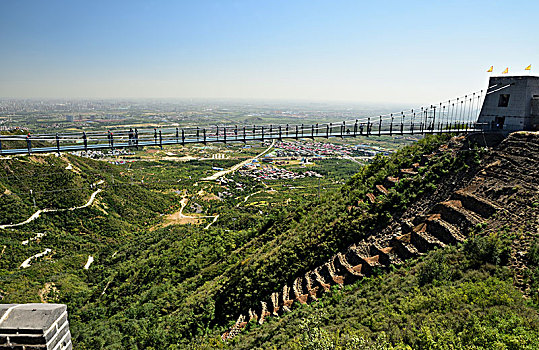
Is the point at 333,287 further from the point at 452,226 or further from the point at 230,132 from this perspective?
the point at 230,132

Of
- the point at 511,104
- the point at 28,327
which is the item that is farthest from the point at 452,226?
the point at 28,327

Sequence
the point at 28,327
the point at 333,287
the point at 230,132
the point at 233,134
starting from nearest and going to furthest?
the point at 28,327 < the point at 333,287 < the point at 230,132 < the point at 233,134

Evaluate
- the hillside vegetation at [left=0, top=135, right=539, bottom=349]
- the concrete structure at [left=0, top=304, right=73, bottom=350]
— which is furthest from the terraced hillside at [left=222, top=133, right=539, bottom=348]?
the concrete structure at [left=0, top=304, right=73, bottom=350]

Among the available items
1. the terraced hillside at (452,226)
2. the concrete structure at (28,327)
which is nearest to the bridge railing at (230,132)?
the terraced hillside at (452,226)

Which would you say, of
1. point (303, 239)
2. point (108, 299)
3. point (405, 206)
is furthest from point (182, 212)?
point (405, 206)

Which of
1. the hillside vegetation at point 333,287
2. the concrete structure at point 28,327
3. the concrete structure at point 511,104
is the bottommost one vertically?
the hillside vegetation at point 333,287

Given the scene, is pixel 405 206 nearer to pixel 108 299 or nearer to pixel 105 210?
pixel 108 299

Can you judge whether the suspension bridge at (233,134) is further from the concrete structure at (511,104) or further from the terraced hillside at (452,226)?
the terraced hillside at (452,226)
